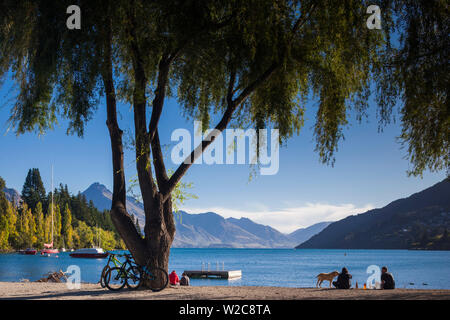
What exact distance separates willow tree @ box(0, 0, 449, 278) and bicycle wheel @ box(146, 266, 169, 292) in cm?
25

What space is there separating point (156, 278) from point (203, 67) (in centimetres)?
619

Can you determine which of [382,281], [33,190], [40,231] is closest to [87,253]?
[40,231]

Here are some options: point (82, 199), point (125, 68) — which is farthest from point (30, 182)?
point (125, 68)

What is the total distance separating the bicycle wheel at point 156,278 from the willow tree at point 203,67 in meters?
0.25

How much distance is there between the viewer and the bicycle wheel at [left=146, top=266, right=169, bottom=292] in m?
12.9

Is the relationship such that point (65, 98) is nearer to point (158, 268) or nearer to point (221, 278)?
point (158, 268)

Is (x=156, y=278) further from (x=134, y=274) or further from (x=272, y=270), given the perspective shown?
(x=272, y=270)

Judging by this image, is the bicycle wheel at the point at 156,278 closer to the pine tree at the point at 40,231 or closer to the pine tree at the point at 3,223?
the pine tree at the point at 3,223

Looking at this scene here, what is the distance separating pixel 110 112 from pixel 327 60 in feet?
21.4

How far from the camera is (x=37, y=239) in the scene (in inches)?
4532

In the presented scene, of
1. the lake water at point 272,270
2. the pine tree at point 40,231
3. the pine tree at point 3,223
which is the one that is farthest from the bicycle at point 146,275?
the pine tree at point 40,231

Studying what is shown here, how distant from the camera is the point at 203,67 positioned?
1288 cm
